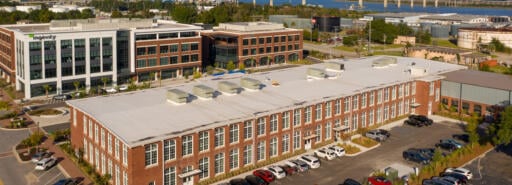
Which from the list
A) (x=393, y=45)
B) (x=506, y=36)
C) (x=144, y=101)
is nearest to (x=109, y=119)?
(x=144, y=101)

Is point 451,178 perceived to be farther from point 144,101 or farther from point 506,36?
point 506,36

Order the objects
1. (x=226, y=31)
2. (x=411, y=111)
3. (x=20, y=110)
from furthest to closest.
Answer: (x=226, y=31)
(x=20, y=110)
(x=411, y=111)

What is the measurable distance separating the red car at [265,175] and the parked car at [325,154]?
198 inches

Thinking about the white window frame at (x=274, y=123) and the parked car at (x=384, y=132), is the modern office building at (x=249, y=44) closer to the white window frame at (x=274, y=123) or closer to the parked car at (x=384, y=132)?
the parked car at (x=384, y=132)

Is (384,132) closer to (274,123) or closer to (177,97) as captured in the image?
(274,123)

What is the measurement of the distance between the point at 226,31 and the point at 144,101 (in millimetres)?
40807

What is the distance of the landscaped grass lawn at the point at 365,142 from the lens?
3740 cm

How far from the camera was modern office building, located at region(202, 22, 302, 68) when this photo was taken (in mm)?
72250

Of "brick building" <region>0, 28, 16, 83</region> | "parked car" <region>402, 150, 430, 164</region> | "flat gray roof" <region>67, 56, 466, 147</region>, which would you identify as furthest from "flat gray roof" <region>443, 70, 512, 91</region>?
"brick building" <region>0, 28, 16, 83</region>

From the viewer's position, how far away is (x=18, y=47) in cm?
5497

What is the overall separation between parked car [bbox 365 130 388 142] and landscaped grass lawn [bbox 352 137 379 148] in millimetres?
352

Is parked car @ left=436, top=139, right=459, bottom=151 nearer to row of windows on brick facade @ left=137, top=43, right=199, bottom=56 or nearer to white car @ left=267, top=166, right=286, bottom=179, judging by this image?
white car @ left=267, top=166, right=286, bottom=179

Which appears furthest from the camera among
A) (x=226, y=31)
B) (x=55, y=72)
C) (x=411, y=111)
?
(x=226, y=31)

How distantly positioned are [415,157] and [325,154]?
585 centimetres
